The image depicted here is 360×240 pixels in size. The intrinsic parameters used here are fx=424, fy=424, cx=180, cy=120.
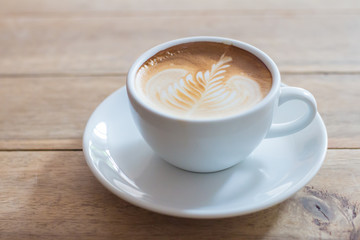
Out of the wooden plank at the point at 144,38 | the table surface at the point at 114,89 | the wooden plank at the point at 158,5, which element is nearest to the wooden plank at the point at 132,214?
the table surface at the point at 114,89

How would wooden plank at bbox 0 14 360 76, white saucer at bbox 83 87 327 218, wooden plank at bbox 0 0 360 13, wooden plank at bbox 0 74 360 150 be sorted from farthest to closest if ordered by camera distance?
wooden plank at bbox 0 0 360 13, wooden plank at bbox 0 14 360 76, wooden plank at bbox 0 74 360 150, white saucer at bbox 83 87 327 218

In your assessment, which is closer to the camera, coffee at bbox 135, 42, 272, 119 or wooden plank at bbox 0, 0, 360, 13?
coffee at bbox 135, 42, 272, 119

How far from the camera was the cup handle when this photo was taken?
639 mm

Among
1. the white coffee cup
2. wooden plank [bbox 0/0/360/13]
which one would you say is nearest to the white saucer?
the white coffee cup

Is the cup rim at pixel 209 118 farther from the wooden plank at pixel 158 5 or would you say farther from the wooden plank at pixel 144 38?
the wooden plank at pixel 158 5

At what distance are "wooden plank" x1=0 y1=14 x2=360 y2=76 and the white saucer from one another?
0.29 metres

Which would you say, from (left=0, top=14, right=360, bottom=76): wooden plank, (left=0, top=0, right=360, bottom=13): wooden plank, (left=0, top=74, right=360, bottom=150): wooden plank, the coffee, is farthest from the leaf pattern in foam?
(left=0, top=0, right=360, bottom=13): wooden plank

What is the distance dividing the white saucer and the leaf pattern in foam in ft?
0.33

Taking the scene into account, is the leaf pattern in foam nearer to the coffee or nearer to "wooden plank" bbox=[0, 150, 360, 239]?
the coffee

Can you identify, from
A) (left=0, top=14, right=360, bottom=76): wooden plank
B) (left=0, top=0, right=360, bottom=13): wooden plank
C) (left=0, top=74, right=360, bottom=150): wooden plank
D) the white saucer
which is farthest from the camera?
(left=0, top=0, right=360, bottom=13): wooden plank

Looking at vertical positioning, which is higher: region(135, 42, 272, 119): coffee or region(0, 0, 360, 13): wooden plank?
region(135, 42, 272, 119): coffee

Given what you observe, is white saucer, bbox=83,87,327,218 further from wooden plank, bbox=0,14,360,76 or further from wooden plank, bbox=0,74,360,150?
wooden plank, bbox=0,14,360,76

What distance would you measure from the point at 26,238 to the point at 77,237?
0.23ft

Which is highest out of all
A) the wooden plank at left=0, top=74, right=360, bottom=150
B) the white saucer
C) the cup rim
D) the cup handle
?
the cup rim
